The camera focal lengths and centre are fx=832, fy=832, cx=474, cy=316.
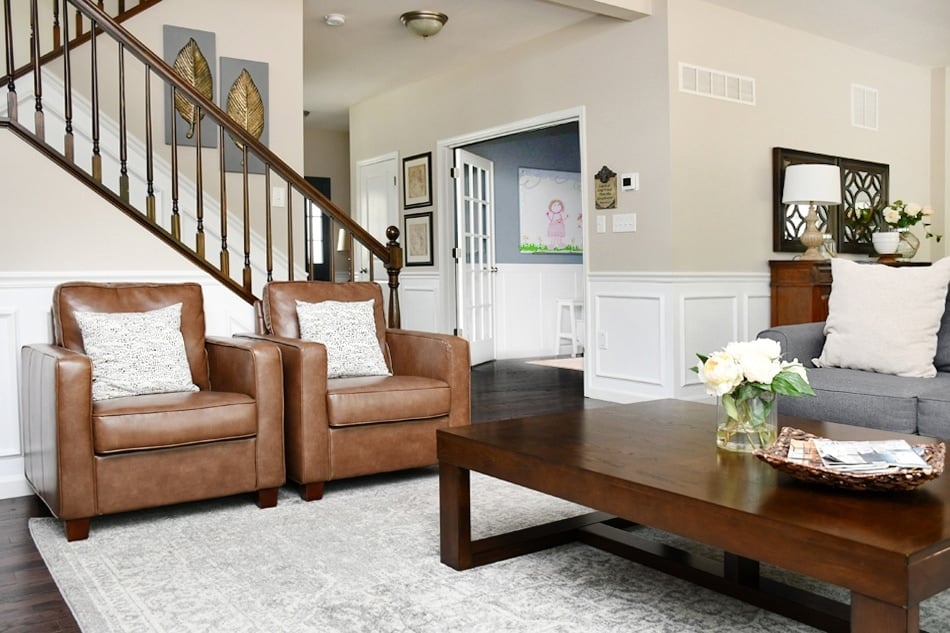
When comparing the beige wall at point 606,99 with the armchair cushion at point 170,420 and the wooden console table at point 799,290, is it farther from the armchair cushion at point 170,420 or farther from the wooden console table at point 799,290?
the armchair cushion at point 170,420

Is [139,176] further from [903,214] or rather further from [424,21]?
[903,214]

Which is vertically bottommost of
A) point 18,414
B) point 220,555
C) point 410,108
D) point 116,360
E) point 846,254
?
point 220,555

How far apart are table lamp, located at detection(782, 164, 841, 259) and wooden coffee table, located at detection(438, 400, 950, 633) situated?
3.22 metres

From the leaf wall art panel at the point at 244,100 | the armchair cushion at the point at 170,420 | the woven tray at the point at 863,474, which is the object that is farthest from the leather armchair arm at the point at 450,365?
the leaf wall art panel at the point at 244,100

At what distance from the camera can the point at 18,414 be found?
3.33m

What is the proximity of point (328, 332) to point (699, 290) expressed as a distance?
280 centimetres

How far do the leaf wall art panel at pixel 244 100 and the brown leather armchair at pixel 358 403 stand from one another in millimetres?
1641

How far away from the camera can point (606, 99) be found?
5609 mm

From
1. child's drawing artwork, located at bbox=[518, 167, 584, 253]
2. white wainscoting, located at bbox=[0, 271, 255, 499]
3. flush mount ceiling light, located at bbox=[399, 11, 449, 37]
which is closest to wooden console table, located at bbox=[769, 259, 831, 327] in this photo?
flush mount ceiling light, located at bbox=[399, 11, 449, 37]

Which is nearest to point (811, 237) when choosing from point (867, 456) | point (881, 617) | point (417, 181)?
point (417, 181)

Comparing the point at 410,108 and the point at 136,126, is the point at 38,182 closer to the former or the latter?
the point at 136,126

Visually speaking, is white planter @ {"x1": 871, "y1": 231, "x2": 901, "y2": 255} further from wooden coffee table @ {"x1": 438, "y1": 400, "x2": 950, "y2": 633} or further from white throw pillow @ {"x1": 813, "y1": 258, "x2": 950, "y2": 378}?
wooden coffee table @ {"x1": 438, "y1": 400, "x2": 950, "y2": 633}

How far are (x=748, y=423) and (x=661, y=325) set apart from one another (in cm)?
337

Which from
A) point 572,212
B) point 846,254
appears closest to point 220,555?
point 846,254
